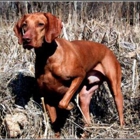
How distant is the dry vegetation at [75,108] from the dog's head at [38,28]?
1.00m

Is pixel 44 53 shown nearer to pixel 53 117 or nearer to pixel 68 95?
pixel 68 95

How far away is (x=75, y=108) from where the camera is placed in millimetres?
5914

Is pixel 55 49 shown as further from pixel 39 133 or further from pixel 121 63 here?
pixel 121 63

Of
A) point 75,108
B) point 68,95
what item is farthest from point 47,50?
point 75,108

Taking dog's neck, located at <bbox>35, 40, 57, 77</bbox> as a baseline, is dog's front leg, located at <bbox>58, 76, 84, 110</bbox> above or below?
below

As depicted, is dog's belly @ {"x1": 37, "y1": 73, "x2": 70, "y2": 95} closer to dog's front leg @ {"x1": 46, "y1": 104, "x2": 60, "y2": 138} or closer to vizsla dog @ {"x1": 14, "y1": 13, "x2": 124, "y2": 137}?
vizsla dog @ {"x1": 14, "y1": 13, "x2": 124, "y2": 137}

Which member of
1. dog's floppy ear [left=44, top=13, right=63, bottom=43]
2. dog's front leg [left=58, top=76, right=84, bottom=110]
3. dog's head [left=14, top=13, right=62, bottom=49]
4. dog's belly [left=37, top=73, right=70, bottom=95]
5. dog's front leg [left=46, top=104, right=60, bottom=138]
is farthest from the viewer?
dog's front leg [left=46, top=104, right=60, bottom=138]

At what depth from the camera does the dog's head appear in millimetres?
4641

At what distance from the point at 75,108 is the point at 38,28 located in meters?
1.54

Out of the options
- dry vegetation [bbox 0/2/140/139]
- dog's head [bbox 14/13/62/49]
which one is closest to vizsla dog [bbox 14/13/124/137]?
dog's head [bbox 14/13/62/49]

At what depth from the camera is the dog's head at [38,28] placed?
4641mm

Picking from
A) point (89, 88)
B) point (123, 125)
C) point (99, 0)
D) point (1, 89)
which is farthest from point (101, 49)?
point (99, 0)

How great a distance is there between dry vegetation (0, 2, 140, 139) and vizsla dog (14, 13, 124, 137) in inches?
9.0

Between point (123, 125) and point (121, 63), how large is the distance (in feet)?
4.18
